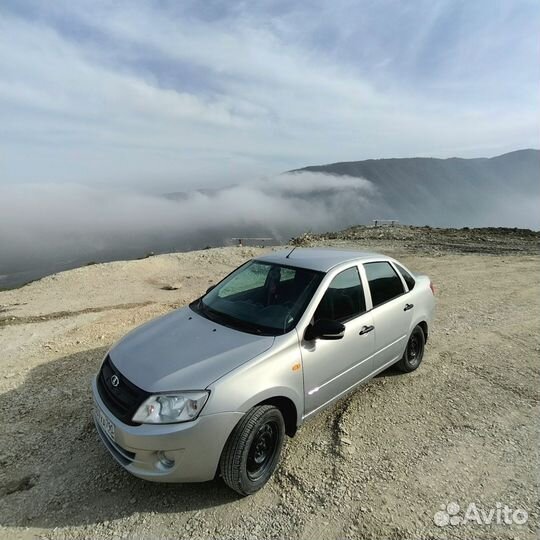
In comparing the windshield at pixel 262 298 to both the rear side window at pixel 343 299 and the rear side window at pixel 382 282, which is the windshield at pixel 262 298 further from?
the rear side window at pixel 382 282

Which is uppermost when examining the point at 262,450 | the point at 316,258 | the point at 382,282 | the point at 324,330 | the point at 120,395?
the point at 316,258

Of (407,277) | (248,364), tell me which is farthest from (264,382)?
(407,277)

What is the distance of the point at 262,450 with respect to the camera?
112 inches

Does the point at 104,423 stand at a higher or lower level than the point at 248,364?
lower

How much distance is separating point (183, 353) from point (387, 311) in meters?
2.34

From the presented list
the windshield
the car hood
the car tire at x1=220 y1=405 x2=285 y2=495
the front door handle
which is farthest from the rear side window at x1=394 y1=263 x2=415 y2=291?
the car tire at x1=220 y1=405 x2=285 y2=495

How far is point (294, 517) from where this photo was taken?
2.61 m

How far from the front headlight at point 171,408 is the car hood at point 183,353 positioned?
0.18ft

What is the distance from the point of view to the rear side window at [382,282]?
397 cm

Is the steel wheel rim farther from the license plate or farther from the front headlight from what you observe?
the license plate

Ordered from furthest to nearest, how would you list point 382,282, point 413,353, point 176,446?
point 413,353
point 382,282
point 176,446

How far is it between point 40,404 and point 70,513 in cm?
189

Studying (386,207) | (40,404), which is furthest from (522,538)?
(386,207)

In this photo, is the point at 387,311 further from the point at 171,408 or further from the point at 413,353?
the point at 171,408
